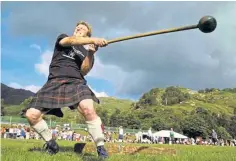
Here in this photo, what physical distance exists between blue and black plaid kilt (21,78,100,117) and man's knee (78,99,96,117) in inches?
5.9

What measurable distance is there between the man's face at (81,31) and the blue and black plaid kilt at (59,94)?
85 centimetres

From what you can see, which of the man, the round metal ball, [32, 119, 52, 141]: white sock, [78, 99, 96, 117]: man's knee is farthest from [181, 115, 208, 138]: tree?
the round metal ball

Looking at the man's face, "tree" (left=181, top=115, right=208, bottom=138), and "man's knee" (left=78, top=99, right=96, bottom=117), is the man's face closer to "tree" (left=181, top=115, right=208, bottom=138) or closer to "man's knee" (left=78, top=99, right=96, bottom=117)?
"man's knee" (left=78, top=99, right=96, bottom=117)

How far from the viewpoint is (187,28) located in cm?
551

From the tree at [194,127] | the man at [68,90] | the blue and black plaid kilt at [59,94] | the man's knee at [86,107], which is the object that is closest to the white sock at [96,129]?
the man at [68,90]

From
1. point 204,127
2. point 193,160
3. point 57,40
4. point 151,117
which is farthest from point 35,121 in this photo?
point 151,117

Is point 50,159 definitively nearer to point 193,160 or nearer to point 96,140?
point 96,140

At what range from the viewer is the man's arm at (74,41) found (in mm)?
6402

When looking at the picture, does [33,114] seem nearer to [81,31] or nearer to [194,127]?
[81,31]

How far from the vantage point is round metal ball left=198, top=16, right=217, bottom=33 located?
5.30 meters

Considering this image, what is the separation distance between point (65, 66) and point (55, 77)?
271 millimetres

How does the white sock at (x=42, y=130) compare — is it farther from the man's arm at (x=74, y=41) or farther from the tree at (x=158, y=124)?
the tree at (x=158, y=124)

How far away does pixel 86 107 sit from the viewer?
21.8 ft

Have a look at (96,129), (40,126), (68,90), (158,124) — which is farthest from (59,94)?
(158,124)
